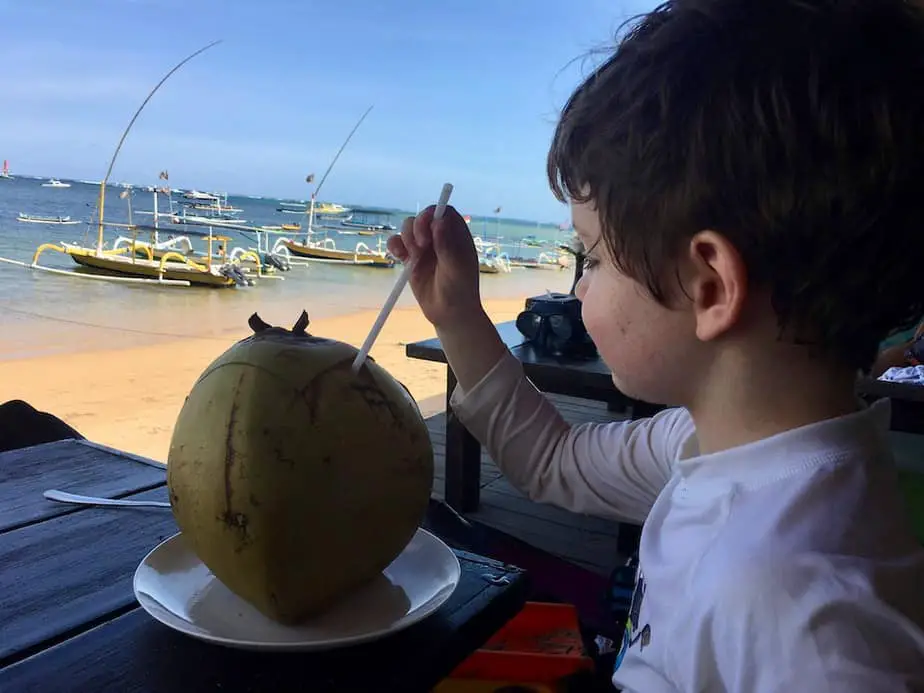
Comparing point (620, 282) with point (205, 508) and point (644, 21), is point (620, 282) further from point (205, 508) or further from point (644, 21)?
point (205, 508)

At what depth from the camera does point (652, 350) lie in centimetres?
62

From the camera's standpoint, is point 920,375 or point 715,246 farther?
point 920,375

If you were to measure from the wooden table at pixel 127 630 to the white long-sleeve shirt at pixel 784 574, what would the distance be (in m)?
0.14

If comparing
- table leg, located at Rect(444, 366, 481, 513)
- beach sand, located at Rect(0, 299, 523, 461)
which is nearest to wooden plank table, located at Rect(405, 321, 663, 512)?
table leg, located at Rect(444, 366, 481, 513)

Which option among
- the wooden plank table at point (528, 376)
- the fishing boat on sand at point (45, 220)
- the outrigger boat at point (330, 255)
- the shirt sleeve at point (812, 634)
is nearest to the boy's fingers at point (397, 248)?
the shirt sleeve at point (812, 634)

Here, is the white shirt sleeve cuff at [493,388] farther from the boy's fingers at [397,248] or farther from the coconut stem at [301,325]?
the coconut stem at [301,325]

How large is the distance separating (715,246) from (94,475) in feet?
2.66

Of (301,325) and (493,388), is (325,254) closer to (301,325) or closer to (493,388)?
(493,388)

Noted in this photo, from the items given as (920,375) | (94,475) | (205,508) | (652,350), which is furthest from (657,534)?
(920,375)

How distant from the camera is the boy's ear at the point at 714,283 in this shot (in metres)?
0.54

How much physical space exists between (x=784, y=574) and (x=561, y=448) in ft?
1.52

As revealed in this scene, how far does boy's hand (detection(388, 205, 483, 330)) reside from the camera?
81 cm

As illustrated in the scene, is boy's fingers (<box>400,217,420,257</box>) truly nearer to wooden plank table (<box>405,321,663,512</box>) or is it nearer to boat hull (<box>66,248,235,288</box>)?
wooden plank table (<box>405,321,663,512</box>)

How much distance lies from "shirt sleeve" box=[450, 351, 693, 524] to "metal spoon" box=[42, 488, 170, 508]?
364 millimetres
